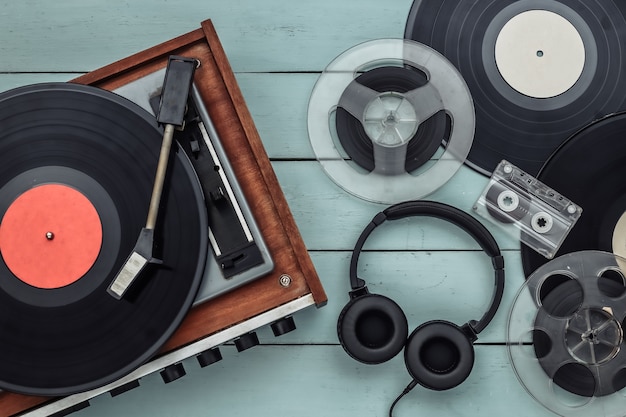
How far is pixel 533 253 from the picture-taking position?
89 centimetres

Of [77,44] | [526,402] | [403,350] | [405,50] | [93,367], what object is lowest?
[526,402]

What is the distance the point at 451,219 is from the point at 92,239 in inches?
18.8

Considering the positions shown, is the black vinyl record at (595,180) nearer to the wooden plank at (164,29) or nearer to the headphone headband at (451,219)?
the headphone headband at (451,219)

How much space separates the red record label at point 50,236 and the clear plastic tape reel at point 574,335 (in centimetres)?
59

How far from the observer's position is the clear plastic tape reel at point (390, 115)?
2.92 feet

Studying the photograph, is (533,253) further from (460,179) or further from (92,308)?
(92,308)

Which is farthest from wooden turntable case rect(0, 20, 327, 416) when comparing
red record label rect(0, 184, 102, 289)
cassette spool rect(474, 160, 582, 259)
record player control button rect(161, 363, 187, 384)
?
cassette spool rect(474, 160, 582, 259)

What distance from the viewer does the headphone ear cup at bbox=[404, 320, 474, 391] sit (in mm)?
814

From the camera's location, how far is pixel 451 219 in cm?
86

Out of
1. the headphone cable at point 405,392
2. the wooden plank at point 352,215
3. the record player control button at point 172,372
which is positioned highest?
the wooden plank at point 352,215

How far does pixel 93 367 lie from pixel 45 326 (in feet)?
0.24

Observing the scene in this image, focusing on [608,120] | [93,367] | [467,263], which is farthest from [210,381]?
[608,120]

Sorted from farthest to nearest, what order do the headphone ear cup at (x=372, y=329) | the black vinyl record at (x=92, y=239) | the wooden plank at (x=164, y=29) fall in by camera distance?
1. the wooden plank at (x=164, y=29)
2. the headphone ear cup at (x=372, y=329)
3. the black vinyl record at (x=92, y=239)

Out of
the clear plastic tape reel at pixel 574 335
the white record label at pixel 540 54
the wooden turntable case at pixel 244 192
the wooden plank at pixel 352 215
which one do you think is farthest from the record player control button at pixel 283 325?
the white record label at pixel 540 54
